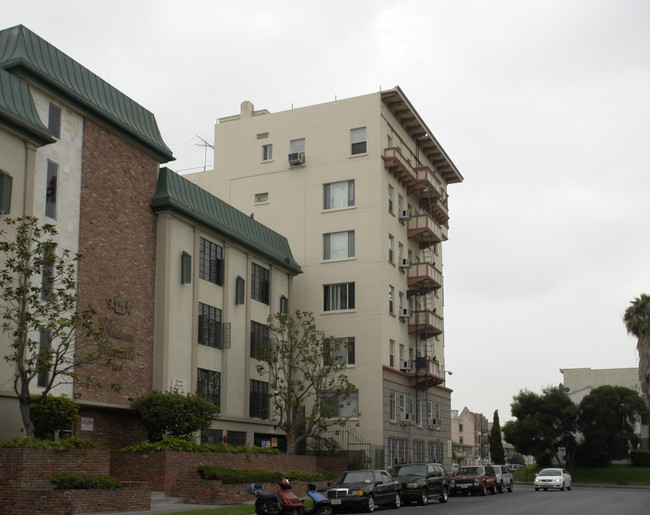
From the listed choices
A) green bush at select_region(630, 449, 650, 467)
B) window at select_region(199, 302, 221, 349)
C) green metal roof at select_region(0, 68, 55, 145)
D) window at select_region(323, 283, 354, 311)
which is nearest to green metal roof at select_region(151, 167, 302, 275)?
window at select_region(323, 283, 354, 311)

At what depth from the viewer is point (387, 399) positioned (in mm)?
44562

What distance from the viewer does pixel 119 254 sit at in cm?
2961

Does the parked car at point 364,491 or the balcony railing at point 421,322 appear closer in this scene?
the parked car at point 364,491

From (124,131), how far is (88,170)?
2702mm

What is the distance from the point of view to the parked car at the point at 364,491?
26.9 metres

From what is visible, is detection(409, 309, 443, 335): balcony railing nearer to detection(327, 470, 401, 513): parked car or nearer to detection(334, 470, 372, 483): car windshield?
detection(327, 470, 401, 513): parked car

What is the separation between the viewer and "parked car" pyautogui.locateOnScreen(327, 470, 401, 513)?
2689 cm

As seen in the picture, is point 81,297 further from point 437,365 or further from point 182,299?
point 437,365

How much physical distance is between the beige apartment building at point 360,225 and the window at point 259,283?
558cm

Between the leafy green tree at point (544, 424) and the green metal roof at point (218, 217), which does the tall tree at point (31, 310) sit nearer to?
the green metal roof at point (218, 217)

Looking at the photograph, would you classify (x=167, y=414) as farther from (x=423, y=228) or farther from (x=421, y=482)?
(x=423, y=228)

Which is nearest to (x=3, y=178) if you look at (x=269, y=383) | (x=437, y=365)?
(x=269, y=383)

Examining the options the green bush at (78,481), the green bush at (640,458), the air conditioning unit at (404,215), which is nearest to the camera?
the green bush at (78,481)

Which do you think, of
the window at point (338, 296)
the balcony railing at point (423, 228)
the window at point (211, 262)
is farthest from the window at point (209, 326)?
the balcony railing at point (423, 228)
